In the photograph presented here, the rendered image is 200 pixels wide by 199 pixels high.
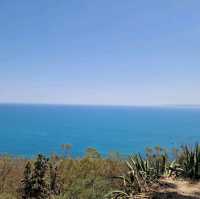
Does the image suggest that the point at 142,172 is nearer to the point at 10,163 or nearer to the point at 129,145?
the point at 10,163

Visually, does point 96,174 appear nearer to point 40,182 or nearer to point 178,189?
point 40,182

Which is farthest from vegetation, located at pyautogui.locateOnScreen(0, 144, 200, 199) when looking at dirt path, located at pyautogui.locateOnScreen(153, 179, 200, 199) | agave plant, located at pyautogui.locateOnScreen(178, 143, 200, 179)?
dirt path, located at pyautogui.locateOnScreen(153, 179, 200, 199)

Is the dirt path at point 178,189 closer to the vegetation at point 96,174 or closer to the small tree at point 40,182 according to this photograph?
the vegetation at point 96,174

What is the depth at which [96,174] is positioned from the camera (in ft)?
60.8

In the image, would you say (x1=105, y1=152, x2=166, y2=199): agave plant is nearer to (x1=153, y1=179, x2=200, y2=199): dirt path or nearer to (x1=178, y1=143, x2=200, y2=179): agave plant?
(x1=153, y1=179, x2=200, y2=199): dirt path

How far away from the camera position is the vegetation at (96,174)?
21.8ft

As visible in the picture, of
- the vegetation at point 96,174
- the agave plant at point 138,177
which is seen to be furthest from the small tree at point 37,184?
the agave plant at point 138,177

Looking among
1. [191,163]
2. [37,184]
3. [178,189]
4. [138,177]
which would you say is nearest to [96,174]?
[37,184]

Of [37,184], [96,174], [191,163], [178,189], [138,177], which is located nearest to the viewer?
[178,189]

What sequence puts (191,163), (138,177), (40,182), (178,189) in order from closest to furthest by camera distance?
(178,189), (138,177), (191,163), (40,182)

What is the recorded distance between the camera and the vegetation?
6.65 meters

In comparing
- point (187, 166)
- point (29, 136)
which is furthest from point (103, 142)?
point (187, 166)

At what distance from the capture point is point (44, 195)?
14617 millimetres

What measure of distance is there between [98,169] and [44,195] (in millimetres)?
6756
